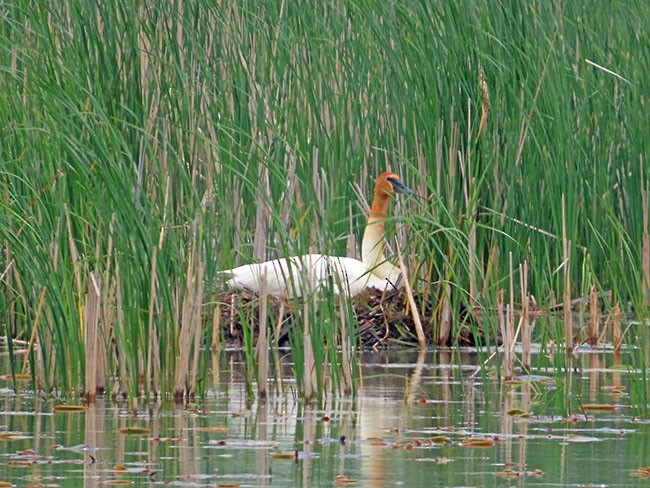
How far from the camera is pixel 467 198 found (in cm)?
1017

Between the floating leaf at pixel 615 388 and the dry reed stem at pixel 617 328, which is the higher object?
the dry reed stem at pixel 617 328

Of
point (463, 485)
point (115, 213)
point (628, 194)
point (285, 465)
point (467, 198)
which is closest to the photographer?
point (463, 485)

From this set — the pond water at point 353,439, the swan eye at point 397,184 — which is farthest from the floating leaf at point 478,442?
the swan eye at point 397,184

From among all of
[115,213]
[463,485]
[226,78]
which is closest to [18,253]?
[115,213]

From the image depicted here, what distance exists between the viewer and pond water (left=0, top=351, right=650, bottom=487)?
5.82m

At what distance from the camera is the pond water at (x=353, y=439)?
19.1 ft

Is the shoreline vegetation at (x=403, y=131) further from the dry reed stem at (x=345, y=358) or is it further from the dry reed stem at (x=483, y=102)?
the dry reed stem at (x=345, y=358)

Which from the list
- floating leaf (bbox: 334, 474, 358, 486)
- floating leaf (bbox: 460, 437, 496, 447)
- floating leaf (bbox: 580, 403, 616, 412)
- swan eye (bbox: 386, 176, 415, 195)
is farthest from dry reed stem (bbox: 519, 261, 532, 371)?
floating leaf (bbox: 334, 474, 358, 486)

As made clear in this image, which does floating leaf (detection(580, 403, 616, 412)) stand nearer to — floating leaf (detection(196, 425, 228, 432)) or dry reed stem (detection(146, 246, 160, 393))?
floating leaf (detection(196, 425, 228, 432))

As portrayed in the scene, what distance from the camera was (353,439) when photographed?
6.64 meters

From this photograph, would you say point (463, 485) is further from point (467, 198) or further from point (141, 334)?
point (467, 198)

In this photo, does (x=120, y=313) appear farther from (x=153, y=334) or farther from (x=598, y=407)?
(x=598, y=407)

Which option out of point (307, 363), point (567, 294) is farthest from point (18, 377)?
point (567, 294)

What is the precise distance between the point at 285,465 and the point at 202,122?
4.69 metres
